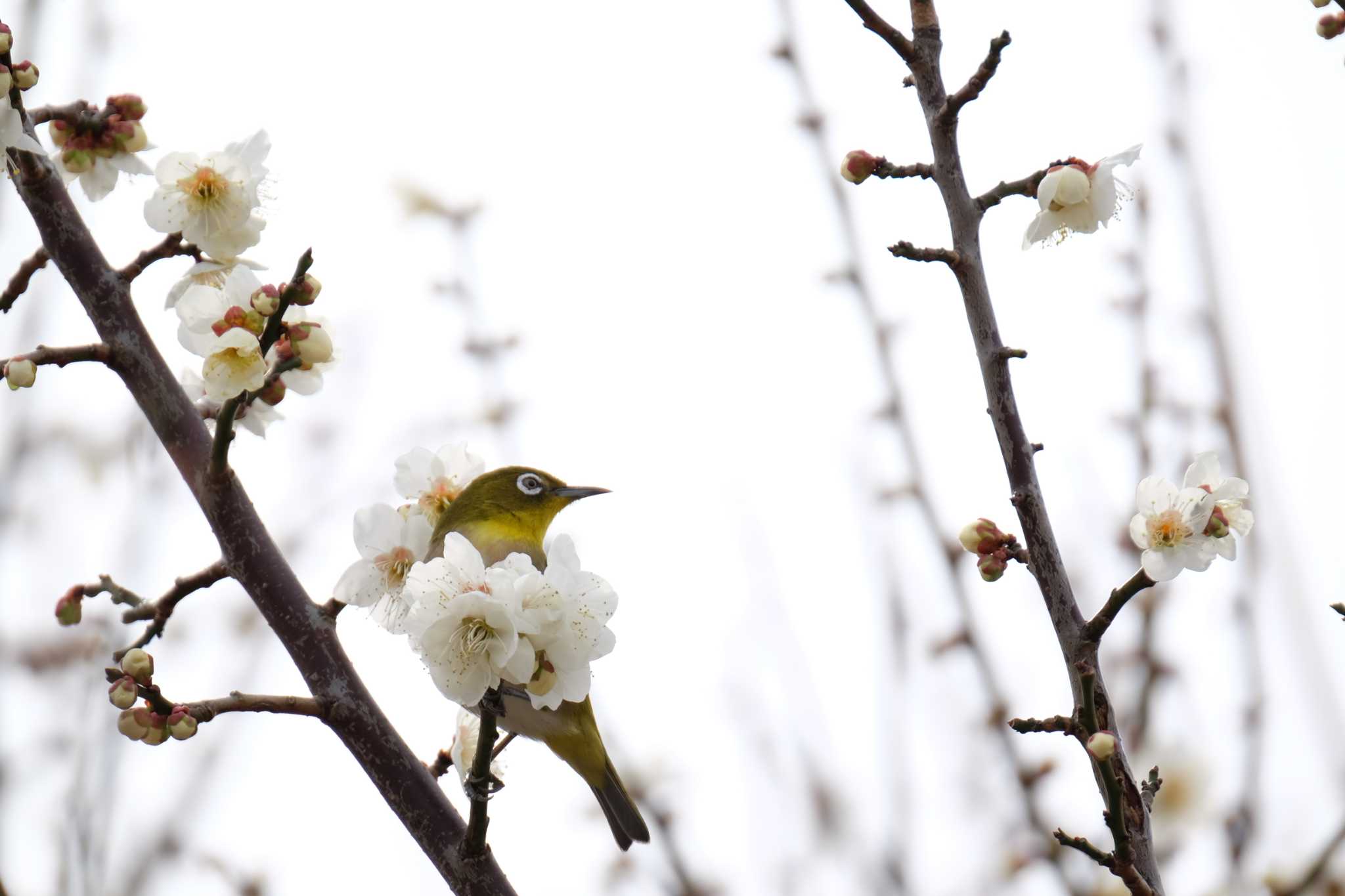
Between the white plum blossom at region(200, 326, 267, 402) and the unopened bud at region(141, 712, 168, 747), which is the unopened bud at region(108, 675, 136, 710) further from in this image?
the white plum blossom at region(200, 326, 267, 402)

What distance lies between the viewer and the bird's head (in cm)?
525

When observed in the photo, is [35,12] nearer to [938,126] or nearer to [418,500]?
[418,500]

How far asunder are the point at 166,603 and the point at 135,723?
420 mm

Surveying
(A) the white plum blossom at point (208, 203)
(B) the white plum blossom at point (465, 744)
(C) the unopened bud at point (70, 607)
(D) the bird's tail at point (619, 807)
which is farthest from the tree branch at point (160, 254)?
(D) the bird's tail at point (619, 807)

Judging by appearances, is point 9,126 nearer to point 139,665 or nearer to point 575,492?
point 139,665

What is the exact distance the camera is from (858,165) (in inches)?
108

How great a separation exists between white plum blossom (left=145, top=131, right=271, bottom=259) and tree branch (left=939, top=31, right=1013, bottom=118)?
1.73 metres

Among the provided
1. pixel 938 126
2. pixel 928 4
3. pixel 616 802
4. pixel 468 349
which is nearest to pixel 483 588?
pixel 938 126

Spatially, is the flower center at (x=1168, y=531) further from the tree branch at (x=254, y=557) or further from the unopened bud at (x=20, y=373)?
the unopened bud at (x=20, y=373)

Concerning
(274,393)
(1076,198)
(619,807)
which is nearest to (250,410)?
(274,393)

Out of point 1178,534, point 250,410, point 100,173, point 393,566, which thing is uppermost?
point 100,173

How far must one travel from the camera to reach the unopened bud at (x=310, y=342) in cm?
276

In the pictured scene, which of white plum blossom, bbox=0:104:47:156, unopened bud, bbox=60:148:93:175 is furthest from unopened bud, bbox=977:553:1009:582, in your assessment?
unopened bud, bbox=60:148:93:175

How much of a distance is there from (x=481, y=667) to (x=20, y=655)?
5.02 meters
